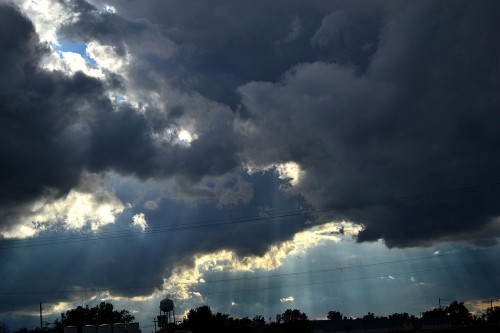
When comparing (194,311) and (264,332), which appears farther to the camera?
(264,332)

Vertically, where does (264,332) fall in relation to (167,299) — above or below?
below

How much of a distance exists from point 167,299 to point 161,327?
6.45m

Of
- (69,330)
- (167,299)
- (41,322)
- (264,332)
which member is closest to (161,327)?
(167,299)

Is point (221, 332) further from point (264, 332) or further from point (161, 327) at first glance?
point (264, 332)

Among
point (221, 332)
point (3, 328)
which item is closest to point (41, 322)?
point (3, 328)

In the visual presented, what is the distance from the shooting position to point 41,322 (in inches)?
6112

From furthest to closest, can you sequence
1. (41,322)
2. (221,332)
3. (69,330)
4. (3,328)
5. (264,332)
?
1. (264,332)
2. (3,328)
3. (41,322)
4. (221,332)
5. (69,330)

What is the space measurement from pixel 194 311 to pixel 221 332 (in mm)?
11074

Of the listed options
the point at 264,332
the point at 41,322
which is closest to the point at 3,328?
the point at 41,322

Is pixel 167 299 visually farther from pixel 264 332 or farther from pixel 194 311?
pixel 264 332

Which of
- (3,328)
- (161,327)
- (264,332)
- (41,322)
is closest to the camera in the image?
(161,327)

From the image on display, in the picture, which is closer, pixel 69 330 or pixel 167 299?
pixel 69 330

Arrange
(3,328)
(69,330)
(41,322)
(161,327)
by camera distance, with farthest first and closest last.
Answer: (3,328), (41,322), (161,327), (69,330)

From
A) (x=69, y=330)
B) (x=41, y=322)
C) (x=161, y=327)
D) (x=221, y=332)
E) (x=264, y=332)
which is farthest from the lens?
(x=264, y=332)
